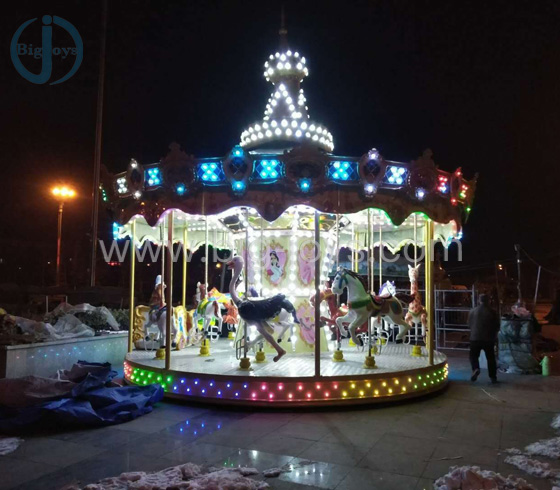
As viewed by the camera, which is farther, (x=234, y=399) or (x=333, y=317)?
(x=333, y=317)

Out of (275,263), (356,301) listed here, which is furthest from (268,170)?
(275,263)

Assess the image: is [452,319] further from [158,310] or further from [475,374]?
[158,310]

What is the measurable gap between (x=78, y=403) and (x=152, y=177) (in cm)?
345

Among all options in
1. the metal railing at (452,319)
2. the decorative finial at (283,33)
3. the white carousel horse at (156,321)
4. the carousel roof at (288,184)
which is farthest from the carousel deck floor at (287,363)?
the decorative finial at (283,33)

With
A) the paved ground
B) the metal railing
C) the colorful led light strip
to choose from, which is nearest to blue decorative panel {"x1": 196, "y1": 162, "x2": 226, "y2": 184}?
the colorful led light strip

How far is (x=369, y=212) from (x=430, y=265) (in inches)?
58.0

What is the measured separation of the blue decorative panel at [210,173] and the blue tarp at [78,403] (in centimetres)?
304

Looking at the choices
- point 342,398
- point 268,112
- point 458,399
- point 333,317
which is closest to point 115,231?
point 268,112

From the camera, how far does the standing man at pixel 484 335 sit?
348 inches

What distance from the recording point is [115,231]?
909 cm

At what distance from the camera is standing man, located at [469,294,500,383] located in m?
8.83

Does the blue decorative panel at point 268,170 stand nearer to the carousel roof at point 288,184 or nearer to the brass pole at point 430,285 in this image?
the carousel roof at point 288,184

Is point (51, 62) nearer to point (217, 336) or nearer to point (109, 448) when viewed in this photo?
point (217, 336)

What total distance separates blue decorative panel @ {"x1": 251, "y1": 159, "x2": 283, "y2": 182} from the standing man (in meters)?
4.78
